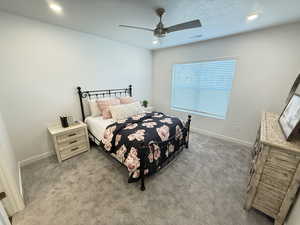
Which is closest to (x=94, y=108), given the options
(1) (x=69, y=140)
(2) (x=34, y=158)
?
(1) (x=69, y=140)

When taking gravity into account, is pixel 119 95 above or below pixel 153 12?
below

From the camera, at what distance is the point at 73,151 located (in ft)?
8.21

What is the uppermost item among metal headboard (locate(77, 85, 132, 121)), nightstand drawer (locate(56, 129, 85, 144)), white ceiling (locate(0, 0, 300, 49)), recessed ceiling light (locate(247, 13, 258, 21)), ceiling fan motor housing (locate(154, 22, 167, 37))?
white ceiling (locate(0, 0, 300, 49))

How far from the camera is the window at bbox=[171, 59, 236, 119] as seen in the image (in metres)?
3.13

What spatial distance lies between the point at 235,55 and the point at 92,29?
3.12m

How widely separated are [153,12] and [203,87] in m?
2.36

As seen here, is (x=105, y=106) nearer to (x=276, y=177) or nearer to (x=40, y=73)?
(x=40, y=73)

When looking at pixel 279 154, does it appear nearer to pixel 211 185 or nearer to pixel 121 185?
pixel 211 185

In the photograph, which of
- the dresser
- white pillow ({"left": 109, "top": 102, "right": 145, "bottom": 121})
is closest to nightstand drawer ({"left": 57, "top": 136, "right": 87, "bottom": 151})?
white pillow ({"left": 109, "top": 102, "right": 145, "bottom": 121})

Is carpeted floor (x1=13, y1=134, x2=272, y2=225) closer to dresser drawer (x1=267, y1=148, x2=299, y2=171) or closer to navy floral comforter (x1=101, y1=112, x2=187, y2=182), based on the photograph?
navy floral comforter (x1=101, y1=112, x2=187, y2=182)

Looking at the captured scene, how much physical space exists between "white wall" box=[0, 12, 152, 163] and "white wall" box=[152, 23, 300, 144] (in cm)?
255

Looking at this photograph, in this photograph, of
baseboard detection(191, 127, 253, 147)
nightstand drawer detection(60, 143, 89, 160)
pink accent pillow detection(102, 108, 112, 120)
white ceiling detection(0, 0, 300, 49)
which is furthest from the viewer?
baseboard detection(191, 127, 253, 147)

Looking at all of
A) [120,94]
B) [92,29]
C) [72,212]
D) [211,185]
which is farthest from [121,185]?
[92,29]

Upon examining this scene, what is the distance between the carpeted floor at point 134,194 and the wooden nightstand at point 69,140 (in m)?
0.16
